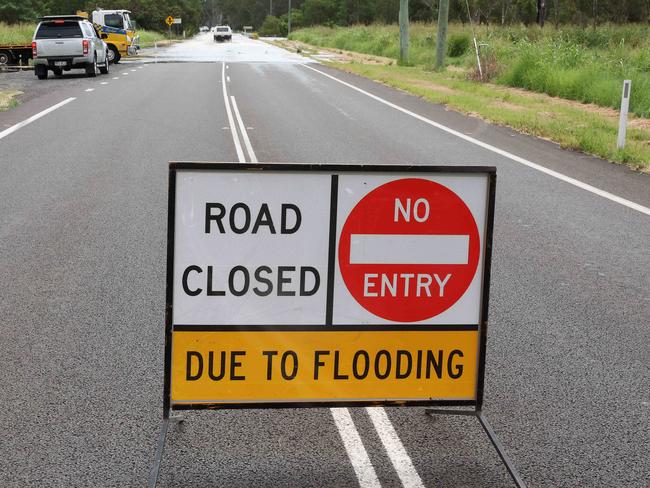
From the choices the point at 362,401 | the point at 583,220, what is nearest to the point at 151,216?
the point at 583,220

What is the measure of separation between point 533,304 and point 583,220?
130 inches

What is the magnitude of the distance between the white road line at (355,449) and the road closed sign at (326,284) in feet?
0.97

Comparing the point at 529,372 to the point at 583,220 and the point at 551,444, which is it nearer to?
the point at 551,444

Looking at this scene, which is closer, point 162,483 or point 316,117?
point 162,483

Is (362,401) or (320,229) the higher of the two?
(320,229)

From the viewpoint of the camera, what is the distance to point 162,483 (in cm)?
407

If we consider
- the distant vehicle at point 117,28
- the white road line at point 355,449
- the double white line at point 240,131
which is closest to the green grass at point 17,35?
the distant vehicle at point 117,28

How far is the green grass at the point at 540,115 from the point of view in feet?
49.7

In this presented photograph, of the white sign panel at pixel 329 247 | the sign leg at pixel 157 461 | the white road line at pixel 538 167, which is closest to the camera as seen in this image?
the sign leg at pixel 157 461

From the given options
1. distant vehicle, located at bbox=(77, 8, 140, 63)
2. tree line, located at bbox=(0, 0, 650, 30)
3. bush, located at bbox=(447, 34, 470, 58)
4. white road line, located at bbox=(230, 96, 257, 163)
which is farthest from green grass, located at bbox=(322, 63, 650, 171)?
tree line, located at bbox=(0, 0, 650, 30)

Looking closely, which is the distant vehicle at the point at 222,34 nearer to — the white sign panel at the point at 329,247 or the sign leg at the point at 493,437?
the sign leg at the point at 493,437

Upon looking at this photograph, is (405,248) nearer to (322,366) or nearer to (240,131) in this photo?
(322,366)

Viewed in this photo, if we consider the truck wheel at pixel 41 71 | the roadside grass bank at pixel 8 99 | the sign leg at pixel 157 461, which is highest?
the truck wheel at pixel 41 71

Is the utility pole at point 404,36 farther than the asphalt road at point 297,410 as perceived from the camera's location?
Yes
